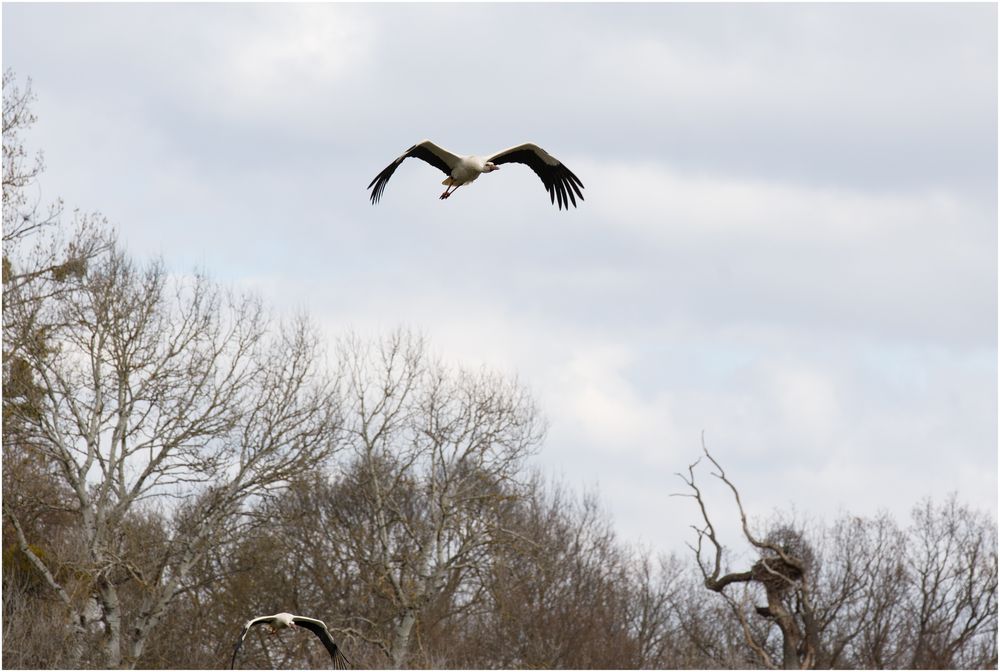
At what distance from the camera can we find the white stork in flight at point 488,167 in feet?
63.8

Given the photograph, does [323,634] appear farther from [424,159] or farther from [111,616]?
[111,616]

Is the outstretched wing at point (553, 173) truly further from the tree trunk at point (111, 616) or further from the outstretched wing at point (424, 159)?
the tree trunk at point (111, 616)

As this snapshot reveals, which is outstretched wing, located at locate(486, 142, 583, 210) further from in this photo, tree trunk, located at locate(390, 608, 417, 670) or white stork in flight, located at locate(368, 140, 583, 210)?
tree trunk, located at locate(390, 608, 417, 670)

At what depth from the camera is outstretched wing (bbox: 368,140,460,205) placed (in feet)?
63.4

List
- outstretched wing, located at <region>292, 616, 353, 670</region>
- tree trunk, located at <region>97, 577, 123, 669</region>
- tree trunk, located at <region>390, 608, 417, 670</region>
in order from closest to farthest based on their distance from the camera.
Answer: outstretched wing, located at <region>292, 616, 353, 670</region>
tree trunk, located at <region>97, 577, 123, 669</region>
tree trunk, located at <region>390, 608, 417, 670</region>

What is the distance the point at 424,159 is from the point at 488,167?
0.86 metres

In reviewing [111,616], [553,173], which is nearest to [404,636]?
[111,616]

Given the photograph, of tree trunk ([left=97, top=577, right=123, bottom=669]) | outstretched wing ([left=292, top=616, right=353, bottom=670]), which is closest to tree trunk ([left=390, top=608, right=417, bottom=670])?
tree trunk ([left=97, top=577, right=123, bottom=669])

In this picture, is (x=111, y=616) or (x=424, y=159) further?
(x=111, y=616)

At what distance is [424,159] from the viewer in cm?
2012

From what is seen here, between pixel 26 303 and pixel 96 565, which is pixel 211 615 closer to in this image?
pixel 96 565

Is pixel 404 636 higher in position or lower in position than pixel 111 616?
higher

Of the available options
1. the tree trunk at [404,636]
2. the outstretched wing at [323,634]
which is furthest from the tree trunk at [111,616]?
the outstretched wing at [323,634]

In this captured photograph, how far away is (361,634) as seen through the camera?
42.4m
